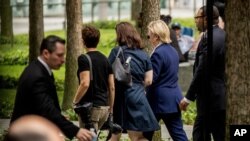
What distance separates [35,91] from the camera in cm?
676

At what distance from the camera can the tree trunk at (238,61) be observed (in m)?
7.19

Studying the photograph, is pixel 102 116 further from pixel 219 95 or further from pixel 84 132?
pixel 84 132

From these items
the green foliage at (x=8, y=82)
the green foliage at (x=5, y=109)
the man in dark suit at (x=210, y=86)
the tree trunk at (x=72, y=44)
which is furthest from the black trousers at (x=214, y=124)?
the green foliage at (x=8, y=82)

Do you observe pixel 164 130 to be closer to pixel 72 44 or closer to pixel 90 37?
pixel 72 44

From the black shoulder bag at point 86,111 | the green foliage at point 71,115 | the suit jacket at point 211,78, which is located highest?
the suit jacket at point 211,78

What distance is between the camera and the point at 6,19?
29.8 m

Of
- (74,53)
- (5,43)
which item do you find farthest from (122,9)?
(74,53)

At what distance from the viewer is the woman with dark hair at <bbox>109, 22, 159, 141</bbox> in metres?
9.41

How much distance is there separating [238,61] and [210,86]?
1.66 metres

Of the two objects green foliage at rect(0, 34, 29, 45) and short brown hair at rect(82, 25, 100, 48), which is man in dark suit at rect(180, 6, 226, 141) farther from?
green foliage at rect(0, 34, 29, 45)

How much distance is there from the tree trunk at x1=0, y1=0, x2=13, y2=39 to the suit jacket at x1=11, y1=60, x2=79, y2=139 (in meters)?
22.1

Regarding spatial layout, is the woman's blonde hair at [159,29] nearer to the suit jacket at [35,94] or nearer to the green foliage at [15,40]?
the suit jacket at [35,94]

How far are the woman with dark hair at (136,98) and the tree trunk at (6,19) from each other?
64.4 ft

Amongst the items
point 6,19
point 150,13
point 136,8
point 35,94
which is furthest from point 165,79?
point 6,19
